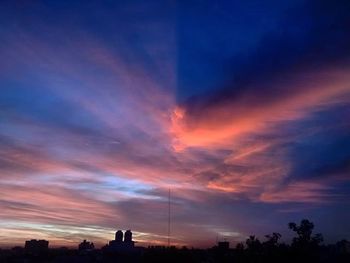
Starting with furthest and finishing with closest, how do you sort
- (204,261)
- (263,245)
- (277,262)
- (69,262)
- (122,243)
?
(122,243) < (204,261) < (69,262) < (263,245) < (277,262)

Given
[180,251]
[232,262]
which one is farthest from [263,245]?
[180,251]

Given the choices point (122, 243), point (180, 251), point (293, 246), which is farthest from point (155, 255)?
point (122, 243)

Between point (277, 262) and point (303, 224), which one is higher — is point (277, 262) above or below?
below

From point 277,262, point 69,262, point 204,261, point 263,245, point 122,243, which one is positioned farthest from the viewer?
point 122,243

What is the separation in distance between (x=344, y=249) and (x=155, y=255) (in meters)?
33.4

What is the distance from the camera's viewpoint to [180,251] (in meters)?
71.2

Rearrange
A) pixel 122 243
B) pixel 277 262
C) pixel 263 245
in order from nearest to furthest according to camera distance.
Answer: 1. pixel 277 262
2. pixel 263 245
3. pixel 122 243

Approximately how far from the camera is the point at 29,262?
232 feet

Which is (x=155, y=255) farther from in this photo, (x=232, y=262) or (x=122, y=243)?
(x=122, y=243)

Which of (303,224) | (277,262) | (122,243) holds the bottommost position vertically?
(277,262)

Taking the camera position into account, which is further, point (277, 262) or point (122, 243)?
point (122, 243)

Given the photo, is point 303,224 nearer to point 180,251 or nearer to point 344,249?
point 180,251

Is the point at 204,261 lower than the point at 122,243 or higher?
lower

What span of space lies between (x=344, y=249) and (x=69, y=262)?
46084 millimetres
